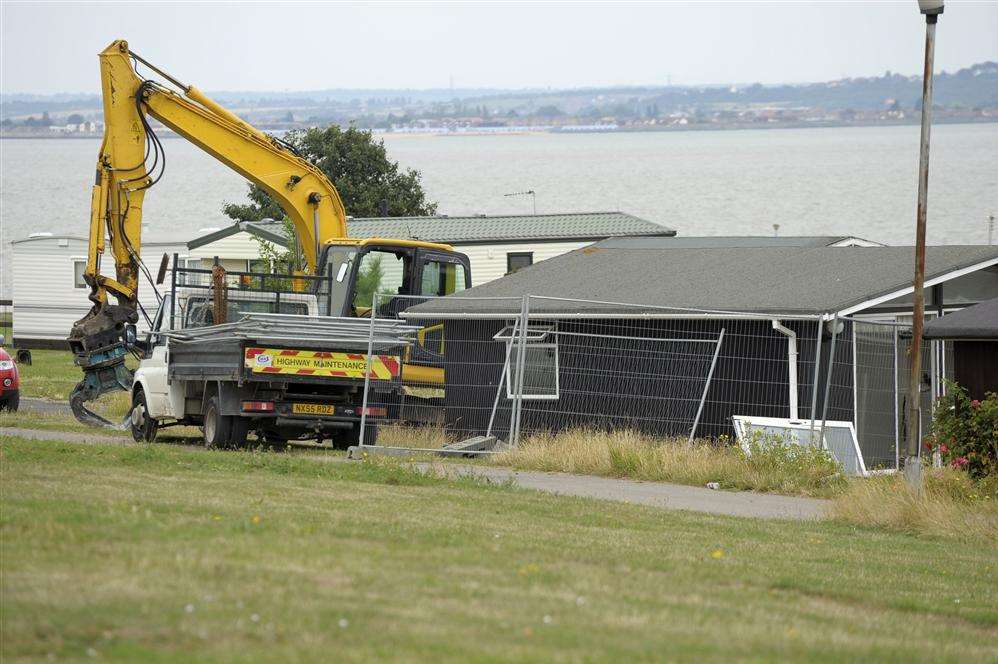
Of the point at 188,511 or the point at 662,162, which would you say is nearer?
the point at 188,511

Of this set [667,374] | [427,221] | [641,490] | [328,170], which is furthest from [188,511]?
[328,170]

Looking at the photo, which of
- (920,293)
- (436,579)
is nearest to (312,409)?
(920,293)

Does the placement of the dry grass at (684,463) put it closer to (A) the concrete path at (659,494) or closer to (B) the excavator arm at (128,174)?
(A) the concrete path at (659,494)

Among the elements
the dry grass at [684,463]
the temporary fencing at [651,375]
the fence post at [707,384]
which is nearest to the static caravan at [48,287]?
the temporary fencing at [651,375]

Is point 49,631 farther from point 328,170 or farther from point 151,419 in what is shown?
point 328,170

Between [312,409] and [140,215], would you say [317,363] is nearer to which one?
[312,409]

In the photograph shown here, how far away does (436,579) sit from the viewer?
8.80 metres

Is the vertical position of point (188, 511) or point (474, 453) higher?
point (188, 511)

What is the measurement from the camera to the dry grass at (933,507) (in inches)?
542

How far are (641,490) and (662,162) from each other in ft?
586

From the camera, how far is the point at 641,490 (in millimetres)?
16609

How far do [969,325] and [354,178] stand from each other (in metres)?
46.0

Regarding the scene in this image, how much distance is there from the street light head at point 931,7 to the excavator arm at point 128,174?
1238 cm

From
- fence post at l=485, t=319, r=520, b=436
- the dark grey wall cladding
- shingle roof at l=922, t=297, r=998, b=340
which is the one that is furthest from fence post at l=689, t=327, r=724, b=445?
shingle roof at l=922, t=297, r=998, b=340
